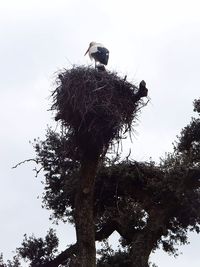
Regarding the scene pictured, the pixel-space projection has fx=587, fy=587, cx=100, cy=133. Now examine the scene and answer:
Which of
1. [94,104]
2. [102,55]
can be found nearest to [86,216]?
[94,104]

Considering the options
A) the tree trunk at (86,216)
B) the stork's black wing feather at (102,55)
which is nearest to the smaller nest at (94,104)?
the tree trunk at (86,216)

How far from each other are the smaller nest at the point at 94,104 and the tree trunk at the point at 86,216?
0.44 meters

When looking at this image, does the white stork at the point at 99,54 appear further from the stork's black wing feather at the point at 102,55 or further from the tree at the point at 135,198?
the tree at the point at 135,198

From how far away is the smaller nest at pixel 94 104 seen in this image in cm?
1101

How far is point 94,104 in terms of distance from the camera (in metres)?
11.0

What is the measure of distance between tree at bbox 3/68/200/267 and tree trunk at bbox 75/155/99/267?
10.6ft

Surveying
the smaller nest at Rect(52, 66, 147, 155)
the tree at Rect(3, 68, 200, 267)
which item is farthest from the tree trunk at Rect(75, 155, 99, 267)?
the tree at Rect(3, 68, 200, 267)

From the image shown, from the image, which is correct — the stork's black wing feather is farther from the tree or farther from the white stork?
the tree

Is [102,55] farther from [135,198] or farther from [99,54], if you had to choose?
[135,198]

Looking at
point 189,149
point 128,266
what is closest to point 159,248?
point 128,266

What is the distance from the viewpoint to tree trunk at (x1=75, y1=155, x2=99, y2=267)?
35.2 ft

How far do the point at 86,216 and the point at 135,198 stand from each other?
17.7ft

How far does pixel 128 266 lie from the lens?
16.1m

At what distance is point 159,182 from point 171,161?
0.88 metres
